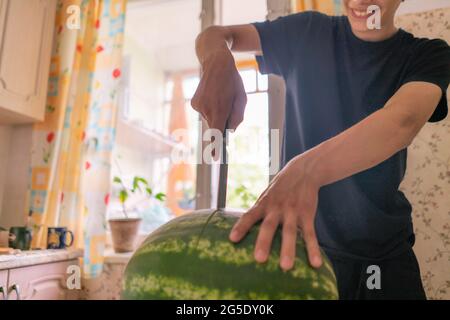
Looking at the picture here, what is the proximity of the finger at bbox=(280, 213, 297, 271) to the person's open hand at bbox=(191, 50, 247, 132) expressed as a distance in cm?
21

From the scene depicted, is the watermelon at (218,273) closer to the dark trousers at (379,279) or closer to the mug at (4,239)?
the dark trousers at (379,279)

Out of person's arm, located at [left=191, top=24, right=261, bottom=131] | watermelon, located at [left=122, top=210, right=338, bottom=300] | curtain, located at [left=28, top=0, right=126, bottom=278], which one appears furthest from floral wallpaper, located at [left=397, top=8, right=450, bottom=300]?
curtain, located at [left=28, top=0, right=126, bottom=278]

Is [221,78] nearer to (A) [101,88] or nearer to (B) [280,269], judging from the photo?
(B) [280,269]

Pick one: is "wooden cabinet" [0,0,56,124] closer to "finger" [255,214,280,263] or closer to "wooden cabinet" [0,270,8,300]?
"wooden cabinet" [0,270,8,300]

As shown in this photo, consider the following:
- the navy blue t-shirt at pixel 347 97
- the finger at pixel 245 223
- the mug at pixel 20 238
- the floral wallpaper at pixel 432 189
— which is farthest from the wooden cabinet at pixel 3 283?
the floral wallpaper at pixel 432 189

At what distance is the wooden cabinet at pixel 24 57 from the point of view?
1743mm

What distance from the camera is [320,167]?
0.52m

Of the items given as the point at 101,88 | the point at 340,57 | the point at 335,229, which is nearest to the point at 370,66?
the point at 340,57

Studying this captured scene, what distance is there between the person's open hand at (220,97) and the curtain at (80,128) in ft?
4.54

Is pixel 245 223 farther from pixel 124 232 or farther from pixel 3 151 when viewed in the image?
pixel 3 151

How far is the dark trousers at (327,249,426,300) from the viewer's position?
80 centimetres

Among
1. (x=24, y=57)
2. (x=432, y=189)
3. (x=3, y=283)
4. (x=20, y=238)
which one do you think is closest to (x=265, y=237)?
(x=432, y=189)

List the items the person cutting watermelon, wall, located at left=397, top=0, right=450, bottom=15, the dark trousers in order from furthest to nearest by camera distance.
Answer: wall, located at left=397, top=0, right=450, bottom=15 < the dark trousers < the person cutting watermelon

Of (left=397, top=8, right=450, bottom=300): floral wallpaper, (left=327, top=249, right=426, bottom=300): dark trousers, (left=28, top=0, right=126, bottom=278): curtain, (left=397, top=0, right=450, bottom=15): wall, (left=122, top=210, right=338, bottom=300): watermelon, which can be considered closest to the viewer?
(left=122, top=210, right=338, bottom=300): watermelon
